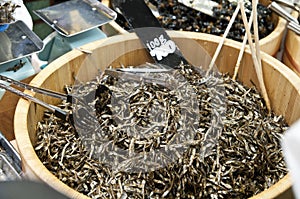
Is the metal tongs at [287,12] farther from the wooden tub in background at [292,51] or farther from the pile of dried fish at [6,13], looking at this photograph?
the pile of dried fish at [6,13]

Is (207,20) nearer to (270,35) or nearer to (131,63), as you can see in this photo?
(270,35)

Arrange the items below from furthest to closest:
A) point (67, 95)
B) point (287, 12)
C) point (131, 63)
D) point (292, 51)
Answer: point (287, 12) → point (292, 51) → point (131, 63) → point (67, 95)

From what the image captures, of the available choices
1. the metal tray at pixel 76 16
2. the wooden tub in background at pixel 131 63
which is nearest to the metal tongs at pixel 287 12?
the wooden tub in background at pixel 131 63

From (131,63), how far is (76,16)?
0.26 metres

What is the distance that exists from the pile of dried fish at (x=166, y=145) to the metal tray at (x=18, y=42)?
0.22 m

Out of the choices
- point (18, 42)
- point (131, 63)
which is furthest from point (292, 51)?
point (18, 42)

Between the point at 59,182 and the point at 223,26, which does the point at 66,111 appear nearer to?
the point at 59,182

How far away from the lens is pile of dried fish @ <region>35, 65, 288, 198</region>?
39.9 inches

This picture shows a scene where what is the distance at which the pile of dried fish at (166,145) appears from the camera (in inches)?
39.9

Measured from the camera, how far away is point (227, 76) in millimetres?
1375

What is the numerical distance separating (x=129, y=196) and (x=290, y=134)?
0.56m

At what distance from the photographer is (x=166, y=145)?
41.4 inches

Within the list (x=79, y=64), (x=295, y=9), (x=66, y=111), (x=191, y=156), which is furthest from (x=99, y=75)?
(x=295, y=9)

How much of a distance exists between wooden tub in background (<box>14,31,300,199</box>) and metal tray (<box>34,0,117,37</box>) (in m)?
0.12
